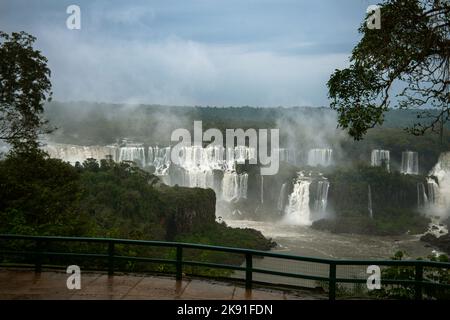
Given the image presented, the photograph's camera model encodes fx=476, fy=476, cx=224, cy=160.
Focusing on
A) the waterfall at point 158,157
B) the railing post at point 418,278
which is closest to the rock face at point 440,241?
the waterfall at point 158,157

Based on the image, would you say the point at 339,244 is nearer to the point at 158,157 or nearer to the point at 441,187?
the point at 441,187

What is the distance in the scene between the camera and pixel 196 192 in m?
59.5

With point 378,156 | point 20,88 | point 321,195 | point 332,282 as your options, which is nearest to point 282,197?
point 321,195

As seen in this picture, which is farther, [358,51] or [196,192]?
[196,192]

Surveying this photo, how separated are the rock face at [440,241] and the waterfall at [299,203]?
22886 millimetres

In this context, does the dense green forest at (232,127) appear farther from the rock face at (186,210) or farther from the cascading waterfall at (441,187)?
the rock face at (186,210)

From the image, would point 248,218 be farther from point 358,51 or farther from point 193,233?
point 358,51

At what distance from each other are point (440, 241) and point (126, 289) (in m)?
61.0

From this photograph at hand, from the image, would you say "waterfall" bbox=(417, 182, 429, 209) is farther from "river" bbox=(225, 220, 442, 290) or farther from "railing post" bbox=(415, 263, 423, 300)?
"railing post" bbox=(415, 263, 423, 300)

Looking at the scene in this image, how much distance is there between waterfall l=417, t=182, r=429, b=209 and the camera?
276ft

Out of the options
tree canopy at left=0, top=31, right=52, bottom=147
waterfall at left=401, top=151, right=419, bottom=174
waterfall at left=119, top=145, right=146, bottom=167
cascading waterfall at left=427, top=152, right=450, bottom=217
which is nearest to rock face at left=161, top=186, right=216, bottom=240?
waterfall at left=119, top=145, right=146, bottom=167

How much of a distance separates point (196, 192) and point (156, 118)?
81.4 meters

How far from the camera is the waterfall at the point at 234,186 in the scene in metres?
88.8
